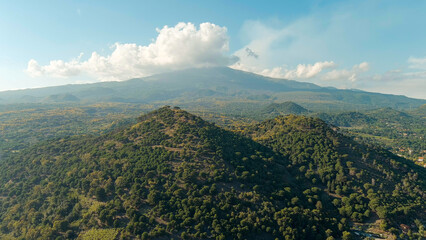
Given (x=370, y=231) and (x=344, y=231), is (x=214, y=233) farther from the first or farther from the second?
(x=370, y=231)

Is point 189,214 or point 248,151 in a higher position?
point 248,151

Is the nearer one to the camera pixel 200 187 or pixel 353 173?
pixel 200 187

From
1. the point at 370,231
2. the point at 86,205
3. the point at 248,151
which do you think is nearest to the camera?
the point at 370,231

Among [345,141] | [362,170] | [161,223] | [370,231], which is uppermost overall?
[345,141]

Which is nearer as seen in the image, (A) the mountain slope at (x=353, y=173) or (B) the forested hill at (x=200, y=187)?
(B) the forested hill at (x=200, y=187)

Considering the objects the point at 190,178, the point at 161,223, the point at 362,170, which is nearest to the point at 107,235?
the point at 161,223

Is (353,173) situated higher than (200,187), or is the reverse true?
(353,173)

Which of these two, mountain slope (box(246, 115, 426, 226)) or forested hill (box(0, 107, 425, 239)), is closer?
forested hill (box(0, 107, 425, 239))

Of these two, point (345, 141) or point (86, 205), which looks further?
point (345, 141)
